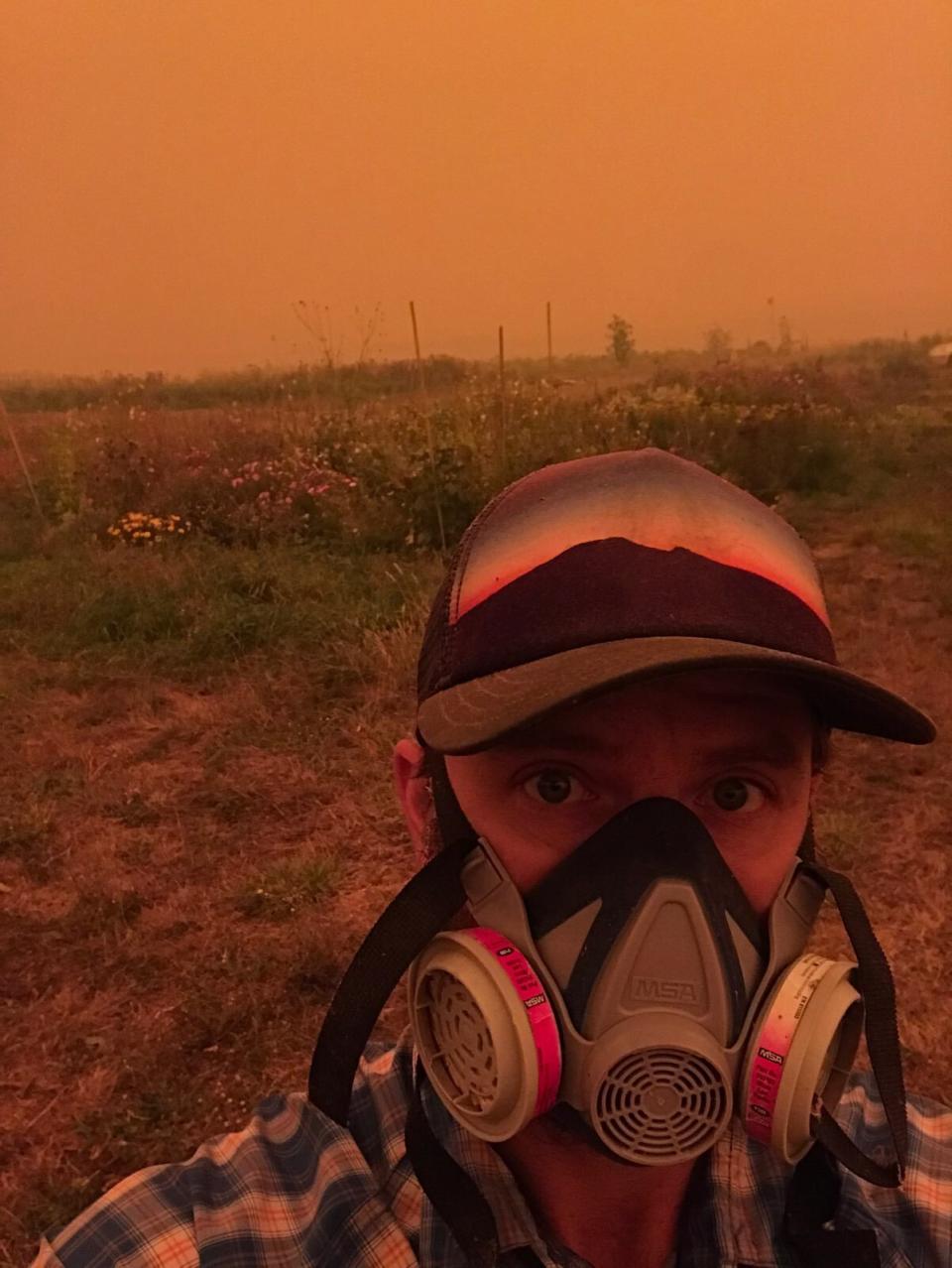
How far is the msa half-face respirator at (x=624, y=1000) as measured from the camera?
0.90 metres

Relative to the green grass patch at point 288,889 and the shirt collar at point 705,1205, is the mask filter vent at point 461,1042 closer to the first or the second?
the shirt collar at point 705,1205

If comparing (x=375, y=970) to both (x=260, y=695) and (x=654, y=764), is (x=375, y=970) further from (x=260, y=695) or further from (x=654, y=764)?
(x=260, y=695)

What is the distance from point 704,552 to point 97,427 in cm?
690

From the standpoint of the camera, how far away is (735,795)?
0.98m

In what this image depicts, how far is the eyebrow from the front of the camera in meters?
0.94

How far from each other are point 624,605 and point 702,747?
15cm

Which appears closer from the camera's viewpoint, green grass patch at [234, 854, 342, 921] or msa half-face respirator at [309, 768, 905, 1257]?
msa half-face respirator at [309, 768, 905, 1257]

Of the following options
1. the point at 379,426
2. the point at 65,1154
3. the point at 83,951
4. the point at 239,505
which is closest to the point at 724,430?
the point at 379,426

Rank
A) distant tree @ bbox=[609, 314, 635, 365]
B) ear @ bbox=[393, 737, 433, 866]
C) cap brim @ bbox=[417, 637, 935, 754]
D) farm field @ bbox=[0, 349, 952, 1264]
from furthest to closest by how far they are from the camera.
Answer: distant tree @ bbox=[609, 314, 635, 365]
farm field @ bbox=[0, 349, 952, 1264]
ear @ bbox=[393, 737, 433, 866]
cap brim @ bbox=[417, 637, 935, 754]

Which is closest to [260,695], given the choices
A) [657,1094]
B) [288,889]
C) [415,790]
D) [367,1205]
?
[288,889]

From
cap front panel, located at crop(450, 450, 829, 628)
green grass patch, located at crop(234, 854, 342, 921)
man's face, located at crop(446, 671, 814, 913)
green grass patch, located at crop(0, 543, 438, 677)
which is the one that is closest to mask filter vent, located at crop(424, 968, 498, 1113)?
man's face, located at crop(446, 671, 814, 913)

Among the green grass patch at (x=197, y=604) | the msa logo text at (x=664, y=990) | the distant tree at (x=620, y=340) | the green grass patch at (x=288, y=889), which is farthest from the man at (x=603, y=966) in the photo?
the distant tree at (x=620, y=340)

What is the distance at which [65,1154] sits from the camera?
1911 millimetres

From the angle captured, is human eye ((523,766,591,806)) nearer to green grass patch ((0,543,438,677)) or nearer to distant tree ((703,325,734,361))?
green grass patch ((0,543,438,677))
